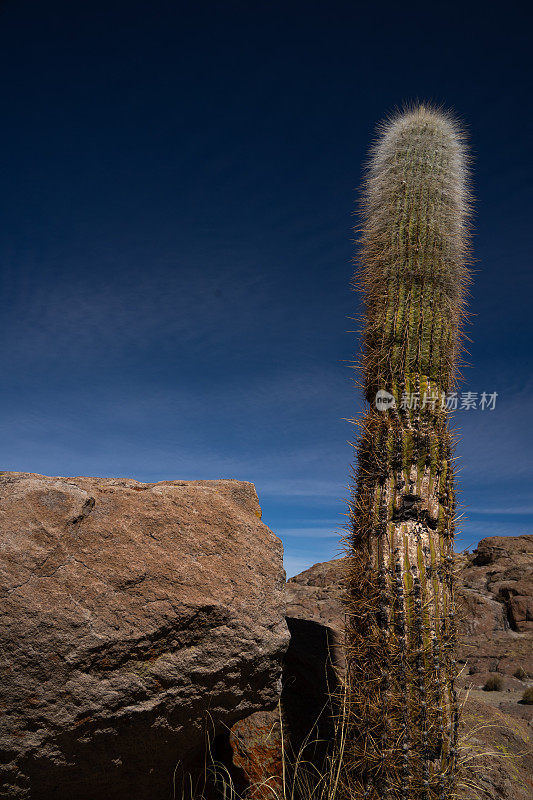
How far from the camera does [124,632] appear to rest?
106 inches

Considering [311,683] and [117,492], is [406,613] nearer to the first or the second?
[311,683]

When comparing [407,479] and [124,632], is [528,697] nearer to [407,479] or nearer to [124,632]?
[407,479]

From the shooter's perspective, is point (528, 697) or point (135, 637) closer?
point (135, 637)

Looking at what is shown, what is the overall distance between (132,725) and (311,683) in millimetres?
1751

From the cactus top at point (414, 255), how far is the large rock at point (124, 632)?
5.62 ft

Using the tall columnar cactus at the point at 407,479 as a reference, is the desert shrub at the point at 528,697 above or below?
below

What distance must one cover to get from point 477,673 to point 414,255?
7246 millimetres

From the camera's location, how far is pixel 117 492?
3.08 metres

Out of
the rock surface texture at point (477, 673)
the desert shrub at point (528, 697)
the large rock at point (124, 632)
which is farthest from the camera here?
the desert shrub at point (528, 697)

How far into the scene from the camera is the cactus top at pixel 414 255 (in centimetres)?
399

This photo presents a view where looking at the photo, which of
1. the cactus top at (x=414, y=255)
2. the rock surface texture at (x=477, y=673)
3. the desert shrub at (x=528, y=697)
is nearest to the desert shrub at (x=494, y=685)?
the rock surface texture at (x=477, y=673)

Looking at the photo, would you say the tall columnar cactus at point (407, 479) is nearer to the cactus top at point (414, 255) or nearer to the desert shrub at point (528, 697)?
the cactus top at point (414, 255)

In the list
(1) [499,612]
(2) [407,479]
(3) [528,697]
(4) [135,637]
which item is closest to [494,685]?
(3) [528,697]

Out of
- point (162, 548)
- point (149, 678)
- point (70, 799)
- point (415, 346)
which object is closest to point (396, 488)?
point (415, 346)
